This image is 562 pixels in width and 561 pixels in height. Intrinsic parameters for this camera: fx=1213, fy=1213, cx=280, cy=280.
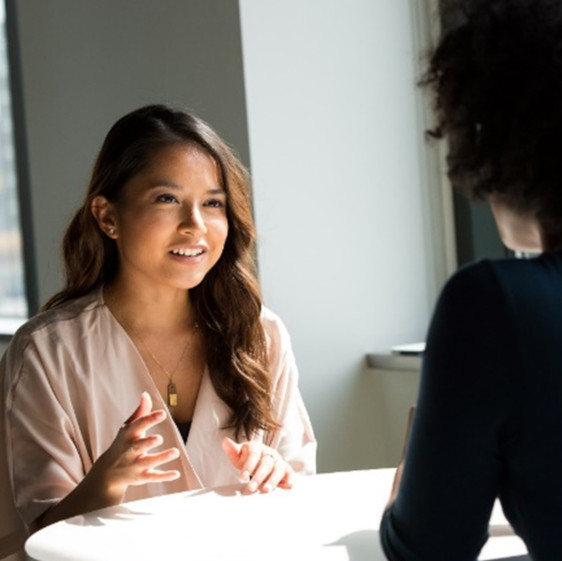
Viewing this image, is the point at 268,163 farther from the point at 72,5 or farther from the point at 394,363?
the point at 72,5

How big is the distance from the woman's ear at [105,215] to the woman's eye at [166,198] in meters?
0.14

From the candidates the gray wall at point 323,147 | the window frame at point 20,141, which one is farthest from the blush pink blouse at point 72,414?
the window frame at point 20,141

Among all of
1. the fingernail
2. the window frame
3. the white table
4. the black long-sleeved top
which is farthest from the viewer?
the window frame

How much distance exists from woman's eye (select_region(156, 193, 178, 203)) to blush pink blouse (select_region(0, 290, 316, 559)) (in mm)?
240

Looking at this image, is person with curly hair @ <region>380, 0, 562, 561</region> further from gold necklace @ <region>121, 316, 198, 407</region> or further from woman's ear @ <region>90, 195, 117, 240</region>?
woman's ear @ <region>90, 195, 117, 240</region>

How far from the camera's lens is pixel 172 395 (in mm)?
2422

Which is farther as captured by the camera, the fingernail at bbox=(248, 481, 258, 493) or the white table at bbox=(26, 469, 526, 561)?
the fingernail at bbox=(248, 481, 258, 493)

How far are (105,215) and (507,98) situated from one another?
152 cm

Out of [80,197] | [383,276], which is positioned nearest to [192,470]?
[383,276]

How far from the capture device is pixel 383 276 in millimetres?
3574

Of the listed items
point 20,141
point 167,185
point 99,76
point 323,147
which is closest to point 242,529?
point 167,185

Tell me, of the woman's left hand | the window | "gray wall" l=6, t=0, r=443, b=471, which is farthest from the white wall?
the window

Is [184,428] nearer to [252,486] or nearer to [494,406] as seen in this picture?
[252,486]

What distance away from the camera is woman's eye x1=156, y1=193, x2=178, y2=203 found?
7.96ft
